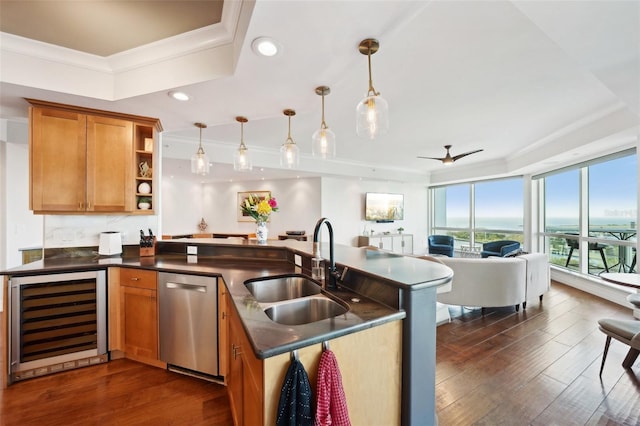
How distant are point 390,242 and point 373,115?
21.1ft

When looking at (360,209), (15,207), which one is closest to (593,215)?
(360,209)

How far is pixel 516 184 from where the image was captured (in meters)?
6.64

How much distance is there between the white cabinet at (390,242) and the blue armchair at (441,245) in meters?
0.75

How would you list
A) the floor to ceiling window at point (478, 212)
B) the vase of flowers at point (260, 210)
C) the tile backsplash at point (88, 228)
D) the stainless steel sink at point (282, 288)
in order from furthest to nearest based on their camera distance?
the floor to ceiling window at point (478, 212) → the vase of flowers at point (260, 210) → the tile backsplash at point (88, 228) → the stainless steel sink at point (282, 288)

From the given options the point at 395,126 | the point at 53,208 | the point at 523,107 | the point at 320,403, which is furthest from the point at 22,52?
the point at 523,107

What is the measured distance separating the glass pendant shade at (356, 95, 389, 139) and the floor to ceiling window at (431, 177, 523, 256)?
21.6 ft

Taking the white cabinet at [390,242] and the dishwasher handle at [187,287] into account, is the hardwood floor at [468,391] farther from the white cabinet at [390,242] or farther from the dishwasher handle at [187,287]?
the white cabinet at [390,242]

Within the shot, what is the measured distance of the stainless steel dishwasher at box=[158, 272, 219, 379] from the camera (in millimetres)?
2125

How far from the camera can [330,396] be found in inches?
39.4

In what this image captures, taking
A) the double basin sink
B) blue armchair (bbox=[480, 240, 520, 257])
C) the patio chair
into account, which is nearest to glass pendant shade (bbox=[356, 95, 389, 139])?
the double basin sink

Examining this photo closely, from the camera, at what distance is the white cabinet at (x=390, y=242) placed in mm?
7289

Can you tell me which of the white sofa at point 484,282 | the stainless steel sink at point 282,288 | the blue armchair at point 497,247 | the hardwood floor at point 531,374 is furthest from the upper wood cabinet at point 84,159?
the blue armchair at point 497,247

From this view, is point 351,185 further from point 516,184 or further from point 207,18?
point 207,18

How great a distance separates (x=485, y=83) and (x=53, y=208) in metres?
4.62
